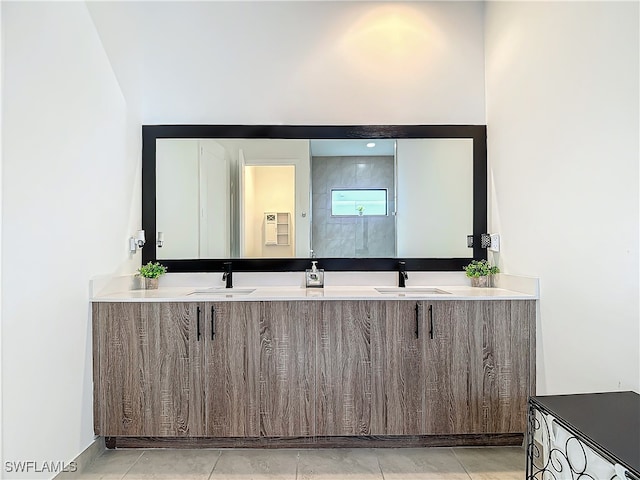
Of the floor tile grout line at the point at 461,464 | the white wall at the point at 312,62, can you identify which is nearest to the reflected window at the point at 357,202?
the white wall at the point at 312,62

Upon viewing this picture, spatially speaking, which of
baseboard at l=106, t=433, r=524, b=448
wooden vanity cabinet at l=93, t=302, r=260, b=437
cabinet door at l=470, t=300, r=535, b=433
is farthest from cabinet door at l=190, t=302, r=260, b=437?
cabinet door at l=470, t=300, r=535, b=433

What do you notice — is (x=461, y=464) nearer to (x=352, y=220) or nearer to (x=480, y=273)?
(x=480, y=273)

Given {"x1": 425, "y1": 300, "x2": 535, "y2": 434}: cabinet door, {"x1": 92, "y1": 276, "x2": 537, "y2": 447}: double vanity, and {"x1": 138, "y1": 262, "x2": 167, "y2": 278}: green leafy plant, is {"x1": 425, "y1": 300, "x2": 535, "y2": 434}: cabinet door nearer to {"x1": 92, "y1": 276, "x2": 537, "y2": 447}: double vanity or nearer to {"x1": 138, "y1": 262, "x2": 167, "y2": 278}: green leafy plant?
{"x1": 92, "y1": 276, "x2": 537, "y2": 447}: double vanity

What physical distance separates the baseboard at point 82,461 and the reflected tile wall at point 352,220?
162cm

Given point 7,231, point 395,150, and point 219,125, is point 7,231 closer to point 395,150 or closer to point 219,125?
point 219,125

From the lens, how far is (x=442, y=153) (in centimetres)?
287

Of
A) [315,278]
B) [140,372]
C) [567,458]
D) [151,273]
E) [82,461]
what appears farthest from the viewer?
[315,278]

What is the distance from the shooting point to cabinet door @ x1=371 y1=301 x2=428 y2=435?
227 cm

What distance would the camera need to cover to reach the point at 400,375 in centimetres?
227

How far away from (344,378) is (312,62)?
6.57 ft

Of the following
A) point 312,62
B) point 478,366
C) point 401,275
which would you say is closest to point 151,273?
point 401,275

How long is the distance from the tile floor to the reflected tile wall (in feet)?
3.91

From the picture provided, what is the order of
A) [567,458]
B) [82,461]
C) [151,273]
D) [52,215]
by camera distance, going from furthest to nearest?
[151,273]
[82,461]
[52,215]
[567,458]

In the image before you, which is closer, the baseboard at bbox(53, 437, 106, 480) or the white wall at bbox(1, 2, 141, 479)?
the white wall at bbox(1, 2, 141, 479)
